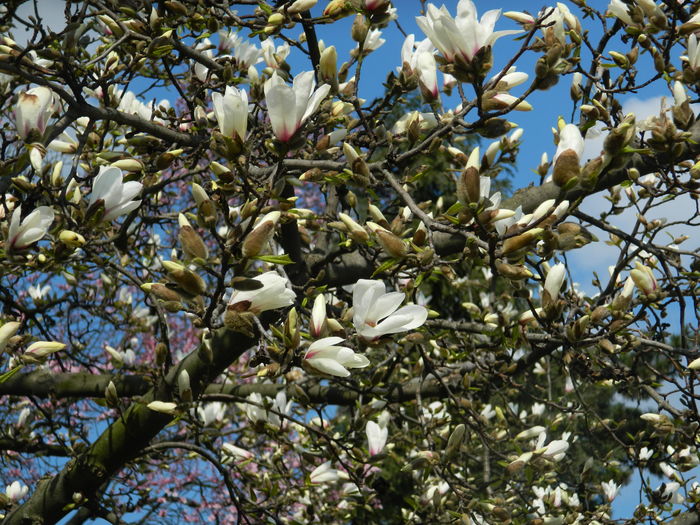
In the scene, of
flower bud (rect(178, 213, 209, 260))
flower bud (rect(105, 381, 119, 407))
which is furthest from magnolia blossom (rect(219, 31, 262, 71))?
flower bud (rect(178, 213, 209, 260))

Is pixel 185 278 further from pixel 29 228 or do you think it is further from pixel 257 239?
pixel 29 228

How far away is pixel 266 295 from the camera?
1427 mm

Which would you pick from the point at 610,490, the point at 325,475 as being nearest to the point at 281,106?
the point at 325,475

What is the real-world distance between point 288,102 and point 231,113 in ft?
0.42

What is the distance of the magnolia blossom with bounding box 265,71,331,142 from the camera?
1.39m

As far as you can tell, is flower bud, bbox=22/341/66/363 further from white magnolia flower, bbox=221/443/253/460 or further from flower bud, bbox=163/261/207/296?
white magnolia flower, bbox=221/443/253/460

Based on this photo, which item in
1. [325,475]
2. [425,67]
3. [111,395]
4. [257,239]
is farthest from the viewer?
[325,475]

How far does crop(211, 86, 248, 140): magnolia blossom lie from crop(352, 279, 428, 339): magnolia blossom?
43cm

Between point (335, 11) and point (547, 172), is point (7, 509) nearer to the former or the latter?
point (335, 11)

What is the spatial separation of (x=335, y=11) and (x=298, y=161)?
25.3 inches

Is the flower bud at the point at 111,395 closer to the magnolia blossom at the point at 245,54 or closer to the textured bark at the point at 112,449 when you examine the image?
the textured bark at the point at 112,449

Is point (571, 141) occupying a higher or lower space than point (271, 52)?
lower

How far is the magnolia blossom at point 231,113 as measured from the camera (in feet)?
4.66

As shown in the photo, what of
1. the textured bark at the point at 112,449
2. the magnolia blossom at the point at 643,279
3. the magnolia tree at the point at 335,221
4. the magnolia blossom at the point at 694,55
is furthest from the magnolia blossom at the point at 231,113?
the magnolia blossom at the point at 694,55
